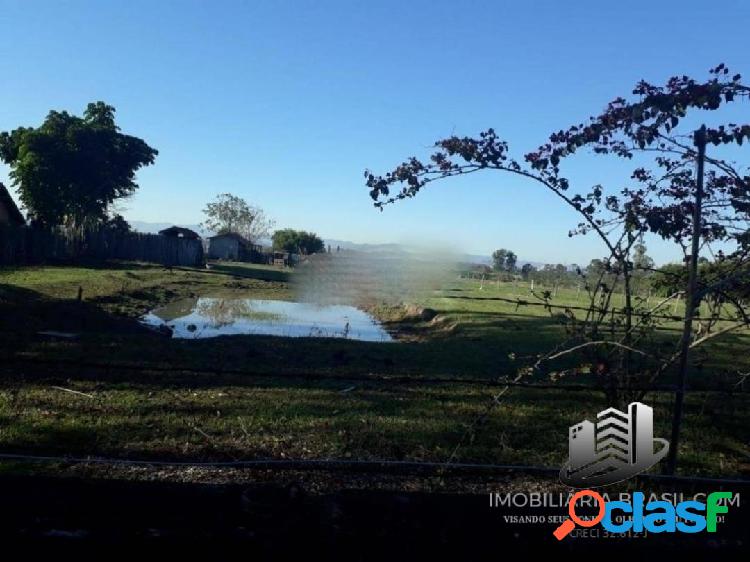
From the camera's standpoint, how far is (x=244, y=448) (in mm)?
5340

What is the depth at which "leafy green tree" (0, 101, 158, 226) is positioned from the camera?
34.6 metres

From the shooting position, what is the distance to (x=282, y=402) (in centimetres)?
711

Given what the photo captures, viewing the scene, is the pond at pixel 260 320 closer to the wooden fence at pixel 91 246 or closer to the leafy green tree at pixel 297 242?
the wooden fence at pixel 91 246

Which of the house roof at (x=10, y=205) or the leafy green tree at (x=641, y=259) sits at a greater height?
the house roof at (x=10, y=205)

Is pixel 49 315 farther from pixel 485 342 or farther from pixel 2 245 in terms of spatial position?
pixel 2 245

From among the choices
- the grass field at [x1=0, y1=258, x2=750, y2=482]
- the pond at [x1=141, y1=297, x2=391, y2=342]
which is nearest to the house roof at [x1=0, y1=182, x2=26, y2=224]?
the pond at [x1=141, y1=297, x2=391, y2=342]

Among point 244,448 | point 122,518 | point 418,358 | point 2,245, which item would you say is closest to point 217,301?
point 2,245

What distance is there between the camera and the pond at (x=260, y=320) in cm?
1525

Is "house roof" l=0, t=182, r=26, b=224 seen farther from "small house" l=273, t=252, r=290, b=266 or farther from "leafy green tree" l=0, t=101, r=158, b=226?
"small house" l=273, t=252, r=290, b=266

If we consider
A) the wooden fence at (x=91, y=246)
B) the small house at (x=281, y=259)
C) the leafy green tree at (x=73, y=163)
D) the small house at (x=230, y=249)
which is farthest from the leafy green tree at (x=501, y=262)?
the small house at (x=230, y=249)

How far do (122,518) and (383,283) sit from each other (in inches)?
653

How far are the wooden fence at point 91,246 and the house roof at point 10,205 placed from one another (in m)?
2.34

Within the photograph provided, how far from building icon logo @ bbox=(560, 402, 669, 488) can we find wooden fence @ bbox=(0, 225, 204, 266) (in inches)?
1050

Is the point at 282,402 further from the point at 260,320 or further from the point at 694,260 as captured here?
the point at 260,320
